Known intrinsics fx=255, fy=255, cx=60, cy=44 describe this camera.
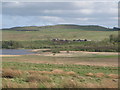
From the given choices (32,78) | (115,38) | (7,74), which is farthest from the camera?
(115,38)

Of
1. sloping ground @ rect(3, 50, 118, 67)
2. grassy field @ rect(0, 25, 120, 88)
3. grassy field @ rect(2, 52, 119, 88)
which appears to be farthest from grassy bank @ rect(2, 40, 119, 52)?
grassy field @ rect(2, 52, 119, 88)

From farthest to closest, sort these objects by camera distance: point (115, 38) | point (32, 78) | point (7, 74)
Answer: point (115, 38), point (7, 74), point (32, 78)

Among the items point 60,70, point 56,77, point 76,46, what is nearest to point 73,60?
point 60,70

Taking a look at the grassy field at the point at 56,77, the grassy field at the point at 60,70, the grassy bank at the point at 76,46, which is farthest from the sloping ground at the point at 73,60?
the grassy bank at the point at 76,46

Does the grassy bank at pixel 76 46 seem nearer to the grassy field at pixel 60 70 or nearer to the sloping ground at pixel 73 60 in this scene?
the grassy field at pixel 60 70

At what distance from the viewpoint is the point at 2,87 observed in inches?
366

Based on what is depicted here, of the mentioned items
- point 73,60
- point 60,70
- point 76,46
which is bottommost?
point 76,46

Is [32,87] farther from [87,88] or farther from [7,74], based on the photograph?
[7,74]

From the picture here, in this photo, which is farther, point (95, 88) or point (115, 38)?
point (115, 38)

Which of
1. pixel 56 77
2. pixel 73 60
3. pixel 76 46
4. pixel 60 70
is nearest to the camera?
pixel 56 77

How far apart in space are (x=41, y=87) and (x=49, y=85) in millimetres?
327

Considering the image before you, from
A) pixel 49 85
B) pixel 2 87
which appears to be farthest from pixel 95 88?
pixel 2 87

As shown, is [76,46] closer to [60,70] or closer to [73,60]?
[73,60]

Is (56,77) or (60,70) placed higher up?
(56,77)
